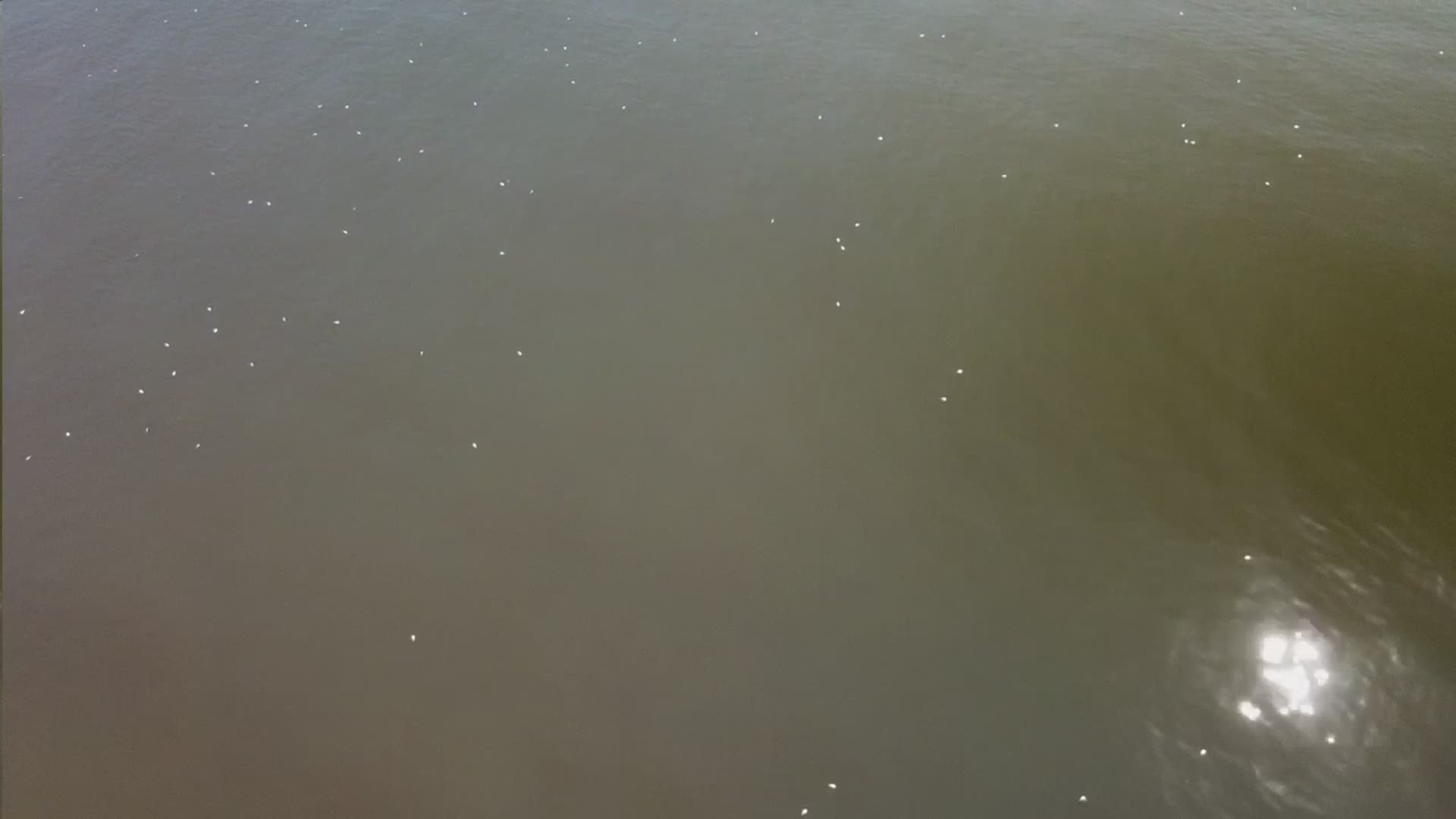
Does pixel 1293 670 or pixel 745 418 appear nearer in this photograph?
pixel 1293 670

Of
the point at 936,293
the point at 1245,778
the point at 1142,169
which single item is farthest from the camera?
the point at 1142,169

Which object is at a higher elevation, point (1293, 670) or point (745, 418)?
point (745, 418)

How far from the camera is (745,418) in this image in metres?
5.78

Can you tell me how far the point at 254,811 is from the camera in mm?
4371

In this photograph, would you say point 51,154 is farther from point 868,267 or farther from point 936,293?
point 936,293

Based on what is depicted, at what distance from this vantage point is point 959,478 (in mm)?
5398

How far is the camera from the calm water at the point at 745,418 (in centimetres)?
450

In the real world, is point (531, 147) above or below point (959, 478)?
above

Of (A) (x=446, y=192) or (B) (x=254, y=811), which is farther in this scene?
(A) (x=446, y=192)

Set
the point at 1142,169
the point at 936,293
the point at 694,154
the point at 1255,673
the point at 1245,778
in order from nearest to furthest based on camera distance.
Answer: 1. the point at 1245,778
2. the point at 1255,673
3. the point at 936,293
4. the point at 1142,169
5. the point at 694,154

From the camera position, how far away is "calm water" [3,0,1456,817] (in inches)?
177

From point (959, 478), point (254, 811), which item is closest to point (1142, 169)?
point (959, 478)

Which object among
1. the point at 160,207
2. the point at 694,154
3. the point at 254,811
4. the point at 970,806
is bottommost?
the point at 254,811

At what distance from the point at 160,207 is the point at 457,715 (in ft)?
16.5
